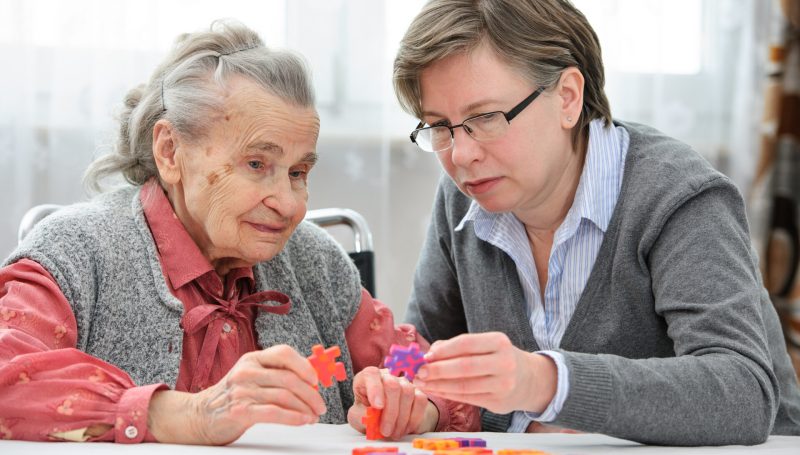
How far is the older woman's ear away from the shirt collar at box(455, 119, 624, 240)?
72 centimetres

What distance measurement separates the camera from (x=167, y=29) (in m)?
2.66

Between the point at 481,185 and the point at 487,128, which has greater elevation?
the point at 487,128

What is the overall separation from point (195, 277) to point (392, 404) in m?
0.42

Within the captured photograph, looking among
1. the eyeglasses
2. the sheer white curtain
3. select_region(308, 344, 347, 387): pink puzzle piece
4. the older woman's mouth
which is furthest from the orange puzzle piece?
the sheer white curtain

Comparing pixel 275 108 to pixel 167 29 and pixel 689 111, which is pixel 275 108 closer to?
pixel 167 29

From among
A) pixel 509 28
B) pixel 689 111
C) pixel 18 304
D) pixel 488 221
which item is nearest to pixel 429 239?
pixel 488 221

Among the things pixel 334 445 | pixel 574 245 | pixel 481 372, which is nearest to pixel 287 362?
pixel 334 445

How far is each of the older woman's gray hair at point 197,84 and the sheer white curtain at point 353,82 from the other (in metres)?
0.53

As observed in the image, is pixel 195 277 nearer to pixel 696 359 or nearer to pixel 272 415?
pixel 272 415

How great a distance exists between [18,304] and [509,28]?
92cm

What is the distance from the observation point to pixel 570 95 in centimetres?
173

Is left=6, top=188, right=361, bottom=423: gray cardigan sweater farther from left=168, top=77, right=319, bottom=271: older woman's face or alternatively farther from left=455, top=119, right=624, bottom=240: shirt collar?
left=455, top=119, right=624, bottom=240: shirt collar

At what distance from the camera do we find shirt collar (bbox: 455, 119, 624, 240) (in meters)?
1.69

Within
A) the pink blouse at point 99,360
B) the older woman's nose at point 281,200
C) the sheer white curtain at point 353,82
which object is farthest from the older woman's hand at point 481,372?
the sheer white curtain at point 353,82
